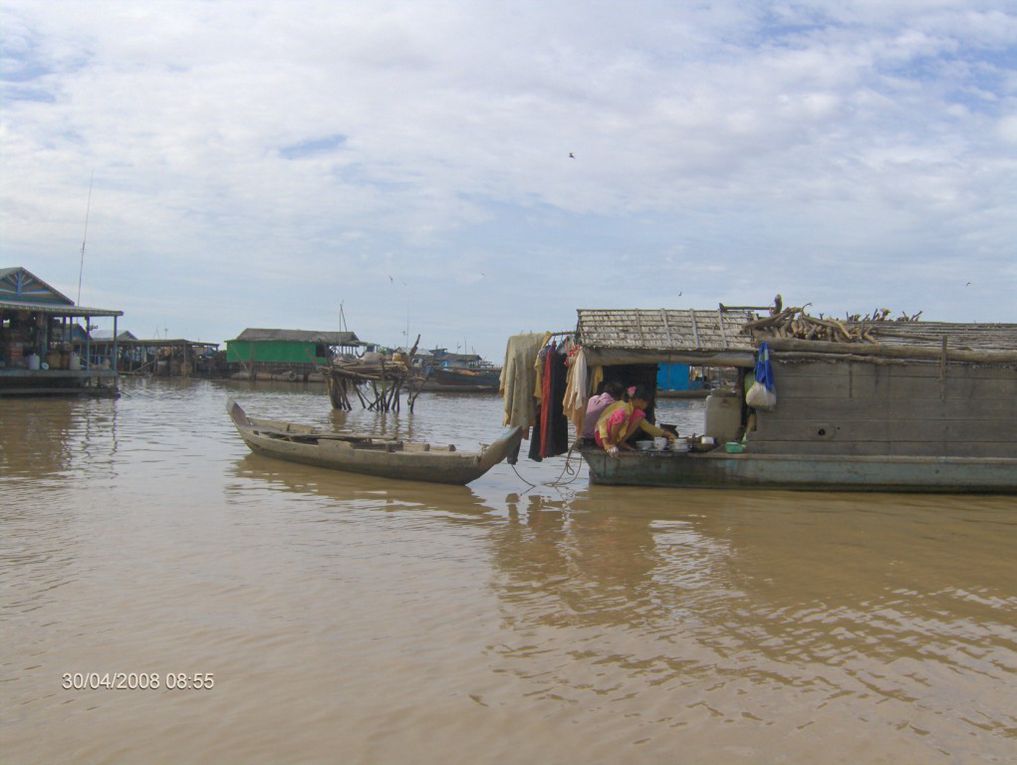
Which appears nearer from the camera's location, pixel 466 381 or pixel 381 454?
pixel 381 454

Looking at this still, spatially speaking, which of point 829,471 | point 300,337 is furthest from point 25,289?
point 829,471

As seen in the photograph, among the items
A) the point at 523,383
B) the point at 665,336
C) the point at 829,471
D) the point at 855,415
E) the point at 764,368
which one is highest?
the point at 665,336

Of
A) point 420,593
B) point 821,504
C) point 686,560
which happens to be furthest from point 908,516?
point 420,593

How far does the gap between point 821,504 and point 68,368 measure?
78.3ft

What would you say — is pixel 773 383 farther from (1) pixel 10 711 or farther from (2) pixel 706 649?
(1) pixel 10 711

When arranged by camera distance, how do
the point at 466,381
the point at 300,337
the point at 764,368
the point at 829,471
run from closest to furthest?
the point at 764,368, the point at 829,471, the point at 466,381, the point at 300,337

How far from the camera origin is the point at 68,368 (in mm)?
25594

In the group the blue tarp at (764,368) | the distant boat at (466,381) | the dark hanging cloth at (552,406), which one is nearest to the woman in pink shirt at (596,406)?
the dark hanging cloth at (552,406)

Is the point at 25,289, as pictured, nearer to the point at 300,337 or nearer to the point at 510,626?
the point at 300,337

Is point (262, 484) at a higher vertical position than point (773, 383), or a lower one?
lower

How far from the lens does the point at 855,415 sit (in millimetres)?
9969

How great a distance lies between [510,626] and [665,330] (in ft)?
19.4

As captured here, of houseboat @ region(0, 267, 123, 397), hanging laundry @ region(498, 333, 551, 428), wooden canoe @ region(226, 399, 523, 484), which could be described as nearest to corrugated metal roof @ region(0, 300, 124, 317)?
houseboat @ region(0, 267, 123, 397)

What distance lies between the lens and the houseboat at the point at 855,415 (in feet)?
32.4
